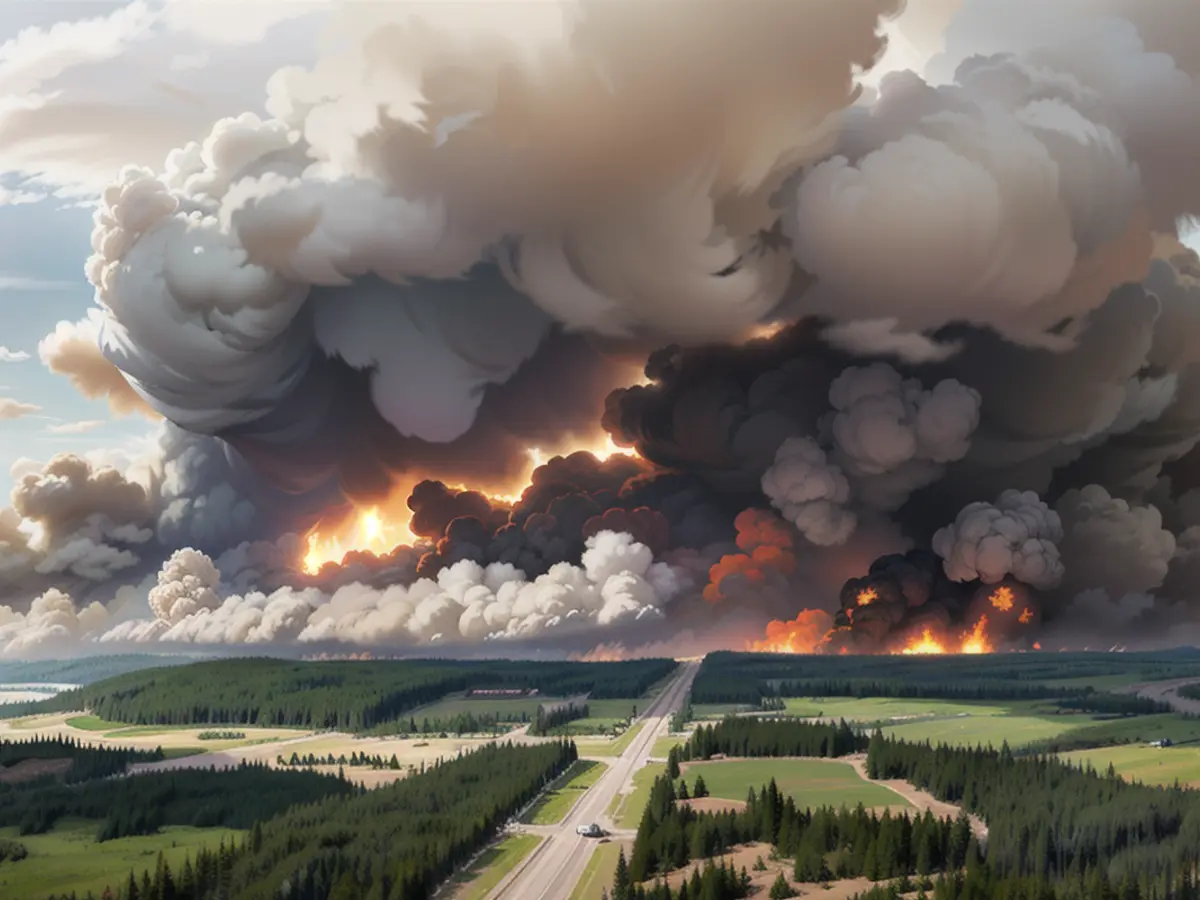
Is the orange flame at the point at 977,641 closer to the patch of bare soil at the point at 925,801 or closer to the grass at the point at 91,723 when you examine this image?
the patch of bare soil at the point at 925,801

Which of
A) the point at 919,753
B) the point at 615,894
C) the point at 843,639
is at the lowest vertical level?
the point at 615,894

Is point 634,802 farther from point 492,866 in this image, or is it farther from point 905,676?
point 905,676

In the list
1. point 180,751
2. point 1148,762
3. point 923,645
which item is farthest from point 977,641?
point 180,751

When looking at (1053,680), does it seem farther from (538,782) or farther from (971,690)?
(538,782)

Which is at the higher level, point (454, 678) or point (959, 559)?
point (959, 559)

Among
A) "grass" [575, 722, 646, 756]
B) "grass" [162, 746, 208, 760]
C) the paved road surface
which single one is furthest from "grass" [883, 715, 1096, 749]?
"grass" [162, 746, 208, 760]

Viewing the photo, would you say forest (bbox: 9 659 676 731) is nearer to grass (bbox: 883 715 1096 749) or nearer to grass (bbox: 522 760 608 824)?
grass (bbox: 883 715 1096 749)

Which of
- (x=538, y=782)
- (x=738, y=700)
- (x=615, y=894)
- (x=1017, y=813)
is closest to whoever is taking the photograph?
(x=615, y=894)

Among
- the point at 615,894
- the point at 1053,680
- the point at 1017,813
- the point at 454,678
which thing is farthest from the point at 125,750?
the point at 1053,680
